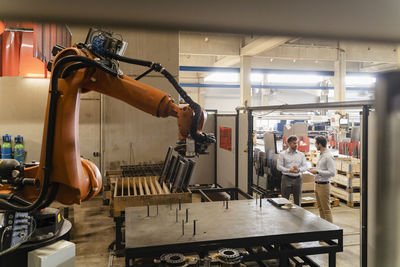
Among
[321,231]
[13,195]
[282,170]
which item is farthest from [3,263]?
A: [282,170]

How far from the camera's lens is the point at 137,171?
5.45 metres

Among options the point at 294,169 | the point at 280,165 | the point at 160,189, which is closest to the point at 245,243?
the point at 160,189

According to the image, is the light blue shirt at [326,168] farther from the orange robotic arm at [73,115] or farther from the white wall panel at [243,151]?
the orange robotic arm at [73,115]

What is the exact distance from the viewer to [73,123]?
6.12ft

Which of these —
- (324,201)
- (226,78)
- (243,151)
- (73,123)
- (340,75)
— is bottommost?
(324,201)

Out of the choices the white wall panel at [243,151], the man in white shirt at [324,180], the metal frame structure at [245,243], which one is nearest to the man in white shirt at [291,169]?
the man in white shirt at [324,180]

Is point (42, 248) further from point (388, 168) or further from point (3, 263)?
point (388, 168)

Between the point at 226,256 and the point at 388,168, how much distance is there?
168 cm

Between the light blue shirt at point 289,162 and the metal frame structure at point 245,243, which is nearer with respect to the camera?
the metal frame structure at point 245,243

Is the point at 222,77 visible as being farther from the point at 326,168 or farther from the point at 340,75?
the point at 326,168

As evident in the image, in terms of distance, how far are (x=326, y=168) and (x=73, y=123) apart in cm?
393

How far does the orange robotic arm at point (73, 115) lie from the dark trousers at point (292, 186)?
3.42m

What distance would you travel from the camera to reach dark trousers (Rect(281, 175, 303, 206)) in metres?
5.02

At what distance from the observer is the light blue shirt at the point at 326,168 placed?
467 cm
